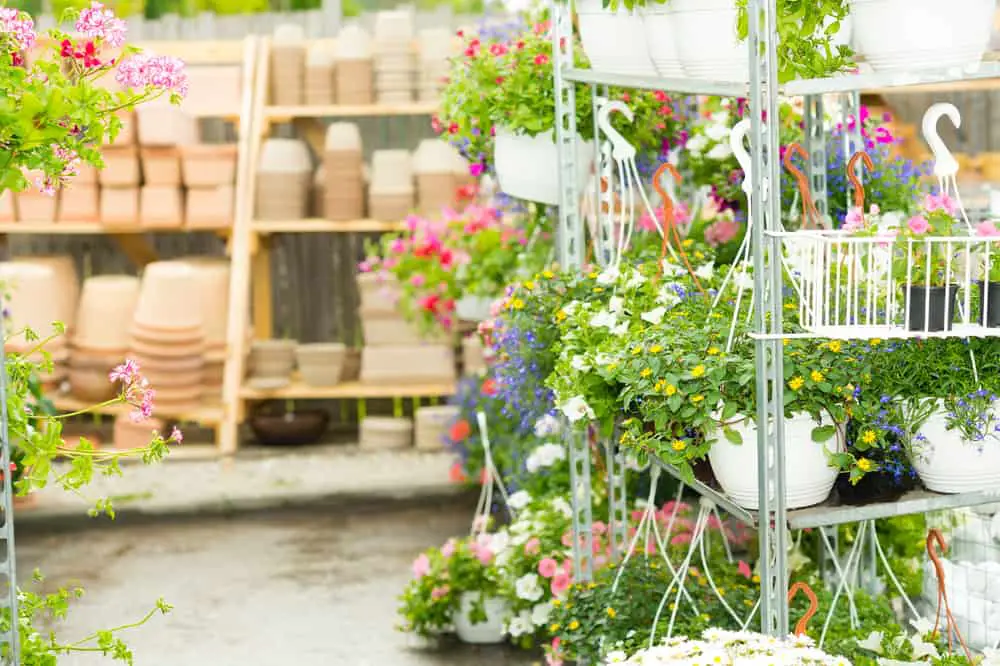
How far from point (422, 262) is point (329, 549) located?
1.00m

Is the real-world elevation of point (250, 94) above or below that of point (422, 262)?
above

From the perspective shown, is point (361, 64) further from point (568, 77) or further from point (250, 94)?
point (568, 77)

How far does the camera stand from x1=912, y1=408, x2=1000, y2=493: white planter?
2373 millimetres

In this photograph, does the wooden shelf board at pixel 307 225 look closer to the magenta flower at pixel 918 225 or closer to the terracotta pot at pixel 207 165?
the terracotta pot at pixel 207 165

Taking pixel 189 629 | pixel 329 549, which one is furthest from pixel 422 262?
pixel 189 629

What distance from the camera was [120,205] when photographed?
586 cm

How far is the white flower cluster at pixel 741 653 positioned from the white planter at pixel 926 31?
88 centimetres

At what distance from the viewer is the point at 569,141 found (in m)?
3.11

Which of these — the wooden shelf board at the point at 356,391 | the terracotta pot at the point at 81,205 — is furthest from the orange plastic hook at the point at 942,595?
the terracotta pot at the point at 81,205

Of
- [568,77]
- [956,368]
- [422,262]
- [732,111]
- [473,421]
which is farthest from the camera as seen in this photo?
[473,421]

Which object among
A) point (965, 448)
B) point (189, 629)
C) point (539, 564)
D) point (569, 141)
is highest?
point (569, 141)

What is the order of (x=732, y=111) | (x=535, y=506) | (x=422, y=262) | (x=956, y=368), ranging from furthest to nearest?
(x=422, y=262) < (x=535, y=506) < (x=732, y=111) < (x=956, y=368)

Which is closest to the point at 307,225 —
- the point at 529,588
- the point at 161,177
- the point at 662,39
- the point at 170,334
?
the point at 161,177

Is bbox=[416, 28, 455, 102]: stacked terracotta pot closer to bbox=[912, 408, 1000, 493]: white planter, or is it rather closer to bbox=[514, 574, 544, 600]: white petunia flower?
bbox=[514, 574, 544, 600]: white petunia flower
